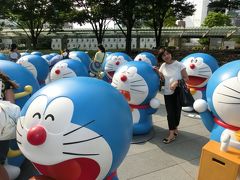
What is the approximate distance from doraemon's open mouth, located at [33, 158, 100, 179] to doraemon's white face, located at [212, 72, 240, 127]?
1.83m

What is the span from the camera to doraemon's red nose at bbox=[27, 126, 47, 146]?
225 centimetres

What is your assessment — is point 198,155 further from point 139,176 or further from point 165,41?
point 165,41

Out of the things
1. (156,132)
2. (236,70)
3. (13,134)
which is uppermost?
(236,70)

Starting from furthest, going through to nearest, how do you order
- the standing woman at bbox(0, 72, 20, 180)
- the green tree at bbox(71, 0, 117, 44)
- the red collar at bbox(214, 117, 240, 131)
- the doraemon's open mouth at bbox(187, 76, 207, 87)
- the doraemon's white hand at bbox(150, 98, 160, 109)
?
the green tree at bbox(71, 0, 117, 44) < the doraemon's open mouth at bbox(187, 76, 207, 87) < the doraemon's white hand at bbox(150, 98, 160, 109) < the red collar at bbox(214, 117, 240, 131) < the standing woman at bbox(0, 72, 20, 180)

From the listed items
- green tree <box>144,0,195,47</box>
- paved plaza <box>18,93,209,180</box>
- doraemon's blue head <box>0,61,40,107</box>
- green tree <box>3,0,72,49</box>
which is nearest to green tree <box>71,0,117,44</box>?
green tree <box>3,0,72,49</box>

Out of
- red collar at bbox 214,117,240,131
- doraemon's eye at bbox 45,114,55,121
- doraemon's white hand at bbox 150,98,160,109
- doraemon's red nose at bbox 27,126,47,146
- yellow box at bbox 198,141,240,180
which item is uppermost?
doraemon's eye at bbox 45,114,55,121

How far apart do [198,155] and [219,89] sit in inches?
58.0

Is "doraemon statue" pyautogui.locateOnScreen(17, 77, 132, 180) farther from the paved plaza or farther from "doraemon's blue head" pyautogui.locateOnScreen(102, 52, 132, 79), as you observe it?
"doraemon's blue head" pyautogui.locateOnScreen(102, 52, 132, 79)

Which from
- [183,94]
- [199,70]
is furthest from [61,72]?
[199,70]

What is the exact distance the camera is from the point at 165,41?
1377 inches

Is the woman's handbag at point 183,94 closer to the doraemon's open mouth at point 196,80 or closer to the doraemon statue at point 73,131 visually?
the doraemon's open mouth at point 196,80

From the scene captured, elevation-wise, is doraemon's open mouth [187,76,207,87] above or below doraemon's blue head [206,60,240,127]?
below

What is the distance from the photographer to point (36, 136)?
2.25 m

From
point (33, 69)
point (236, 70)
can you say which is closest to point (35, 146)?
point (236, 70)
